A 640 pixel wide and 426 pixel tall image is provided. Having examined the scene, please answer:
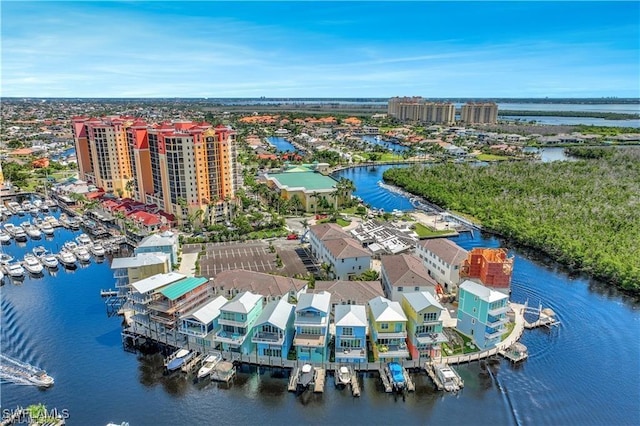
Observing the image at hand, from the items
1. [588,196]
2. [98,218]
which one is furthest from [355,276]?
[588,196]

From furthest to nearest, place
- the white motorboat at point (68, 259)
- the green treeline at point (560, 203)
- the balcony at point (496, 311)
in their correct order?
the white motorboat at point (68, 259), the green treeline at point (560, 203), the balcony at point (496, 311)

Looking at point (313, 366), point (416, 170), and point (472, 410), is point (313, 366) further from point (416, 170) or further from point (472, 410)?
point (416, 170)

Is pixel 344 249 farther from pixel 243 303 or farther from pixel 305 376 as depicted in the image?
pixel 305 376

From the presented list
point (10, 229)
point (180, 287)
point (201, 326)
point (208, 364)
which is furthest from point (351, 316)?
point (10, 229)

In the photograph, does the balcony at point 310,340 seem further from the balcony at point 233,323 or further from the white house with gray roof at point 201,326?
the white house with gray roof at point 201,326

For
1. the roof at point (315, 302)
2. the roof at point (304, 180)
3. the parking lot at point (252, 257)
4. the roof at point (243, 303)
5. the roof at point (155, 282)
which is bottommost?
the parking lot at point (252, 257)

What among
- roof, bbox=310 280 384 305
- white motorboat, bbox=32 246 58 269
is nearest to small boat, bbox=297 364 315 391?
roof, bbox=310 280 384 305

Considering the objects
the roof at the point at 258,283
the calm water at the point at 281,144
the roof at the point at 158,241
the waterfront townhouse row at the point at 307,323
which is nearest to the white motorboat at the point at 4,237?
the roof at the point at 158,241
